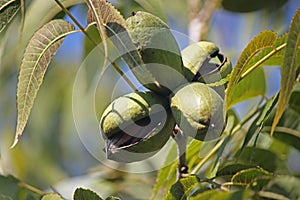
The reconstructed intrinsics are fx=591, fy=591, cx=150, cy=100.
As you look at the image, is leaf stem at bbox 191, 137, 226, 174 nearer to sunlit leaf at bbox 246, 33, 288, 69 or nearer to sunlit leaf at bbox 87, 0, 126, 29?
sunlit leaf at bbox 246, 33, 288, 69

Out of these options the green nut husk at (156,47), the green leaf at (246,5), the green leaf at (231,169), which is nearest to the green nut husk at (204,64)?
the green nut husk at (156,47)

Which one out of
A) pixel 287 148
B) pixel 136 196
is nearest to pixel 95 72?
pixel 136 196

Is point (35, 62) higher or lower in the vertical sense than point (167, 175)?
higher

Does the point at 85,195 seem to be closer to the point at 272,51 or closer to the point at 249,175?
the point at 249,175

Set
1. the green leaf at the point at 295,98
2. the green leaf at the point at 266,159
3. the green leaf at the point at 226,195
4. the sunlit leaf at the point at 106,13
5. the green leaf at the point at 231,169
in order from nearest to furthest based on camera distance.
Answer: the green leaf at the point at 226,195 < the sunlit leaf at the point at 106,13 < the green leaf at the point at 231,169 < the green leaf at the point at 295,98 < the green leaf at the point at 266,159

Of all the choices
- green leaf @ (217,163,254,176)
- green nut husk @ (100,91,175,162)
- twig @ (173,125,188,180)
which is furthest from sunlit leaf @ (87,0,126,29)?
green leaf @ (217,163,254,176)

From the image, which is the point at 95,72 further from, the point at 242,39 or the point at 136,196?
the point at 242,39

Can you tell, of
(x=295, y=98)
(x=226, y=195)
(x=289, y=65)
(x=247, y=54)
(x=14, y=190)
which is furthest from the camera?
(x=295, y=98)

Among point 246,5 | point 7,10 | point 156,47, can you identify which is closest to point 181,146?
point 156,47

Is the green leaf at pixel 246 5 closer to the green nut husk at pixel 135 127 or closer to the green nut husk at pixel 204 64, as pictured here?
the green nut husk at pixel 204 64
